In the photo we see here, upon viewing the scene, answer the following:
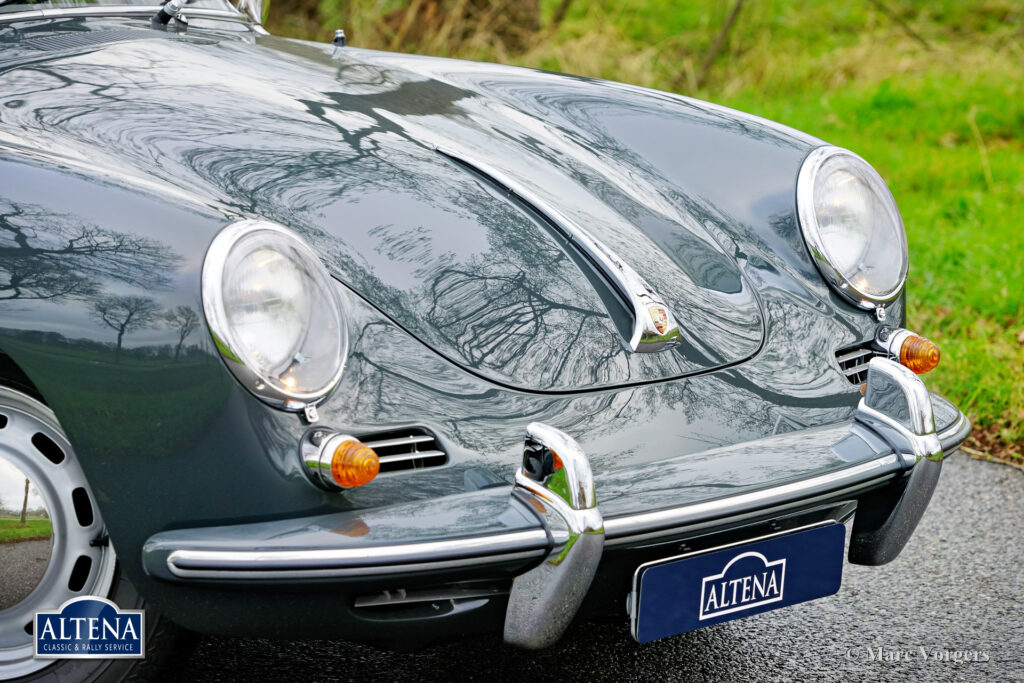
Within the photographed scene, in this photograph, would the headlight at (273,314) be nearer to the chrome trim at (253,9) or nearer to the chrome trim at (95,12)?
the chrome trim at (95,12)

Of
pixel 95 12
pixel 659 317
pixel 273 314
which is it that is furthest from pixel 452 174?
pixel 95 12

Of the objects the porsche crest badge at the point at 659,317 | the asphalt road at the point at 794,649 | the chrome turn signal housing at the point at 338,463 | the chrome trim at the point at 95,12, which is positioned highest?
the chrome trim at the point at 95,12

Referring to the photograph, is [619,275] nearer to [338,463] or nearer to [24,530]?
[338,463]

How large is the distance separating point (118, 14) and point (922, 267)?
9.82 feet

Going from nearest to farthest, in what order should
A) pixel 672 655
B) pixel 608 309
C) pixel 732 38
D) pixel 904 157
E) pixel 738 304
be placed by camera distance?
pixel 608 309, pixel 738 304, pixel 672 655, pixel 904 157, pixel 732 38

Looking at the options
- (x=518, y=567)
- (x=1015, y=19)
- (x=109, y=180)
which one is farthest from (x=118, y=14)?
(x=1015, y=19)

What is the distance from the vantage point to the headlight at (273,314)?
4.58ft

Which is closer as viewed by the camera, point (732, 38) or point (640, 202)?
point (640, 202)

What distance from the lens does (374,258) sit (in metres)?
1.68

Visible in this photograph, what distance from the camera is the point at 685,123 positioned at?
2400mm

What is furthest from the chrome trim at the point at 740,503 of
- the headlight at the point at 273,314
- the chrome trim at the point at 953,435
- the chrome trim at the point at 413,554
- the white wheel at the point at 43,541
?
the white wheel at the point at 43,541

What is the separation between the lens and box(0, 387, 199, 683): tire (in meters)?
1.50

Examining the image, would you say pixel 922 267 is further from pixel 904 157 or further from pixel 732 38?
pixel 732 38

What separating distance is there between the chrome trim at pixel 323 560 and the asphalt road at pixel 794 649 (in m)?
0.58
